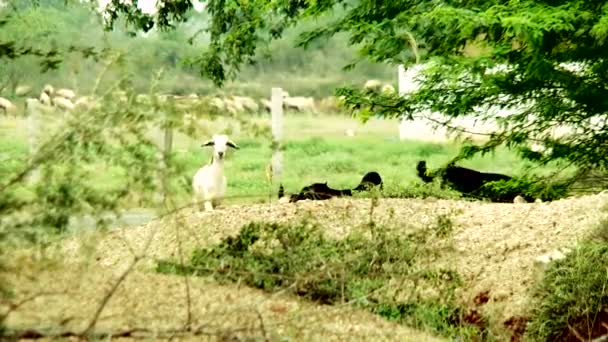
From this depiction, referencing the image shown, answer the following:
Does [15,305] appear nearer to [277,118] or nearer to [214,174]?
[214,174]

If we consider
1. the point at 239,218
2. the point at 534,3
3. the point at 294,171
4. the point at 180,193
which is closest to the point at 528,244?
the point at 534,3

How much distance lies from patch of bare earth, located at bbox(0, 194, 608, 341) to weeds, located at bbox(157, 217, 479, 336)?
109mm

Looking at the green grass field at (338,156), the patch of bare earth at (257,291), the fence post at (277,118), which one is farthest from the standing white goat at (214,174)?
the fence post at (277,118)

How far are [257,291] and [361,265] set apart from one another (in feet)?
3.12

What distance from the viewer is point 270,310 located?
14.1ft

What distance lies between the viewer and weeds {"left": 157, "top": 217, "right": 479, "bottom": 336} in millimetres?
4809

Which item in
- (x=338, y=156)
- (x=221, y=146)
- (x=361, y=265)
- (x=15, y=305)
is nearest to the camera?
(x=15, y=305)

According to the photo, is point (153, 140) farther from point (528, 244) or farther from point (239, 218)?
point (239, 218)

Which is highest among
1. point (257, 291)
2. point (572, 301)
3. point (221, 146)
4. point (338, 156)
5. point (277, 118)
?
point (277, 118)

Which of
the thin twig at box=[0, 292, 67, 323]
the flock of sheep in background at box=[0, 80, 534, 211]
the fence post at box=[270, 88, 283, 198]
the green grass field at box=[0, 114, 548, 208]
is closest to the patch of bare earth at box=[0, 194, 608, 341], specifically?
the thin twig at box=[0, 292, 67, 323]

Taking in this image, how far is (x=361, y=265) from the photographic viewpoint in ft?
17.2

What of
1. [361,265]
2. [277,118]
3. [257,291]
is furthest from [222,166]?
[257,291]

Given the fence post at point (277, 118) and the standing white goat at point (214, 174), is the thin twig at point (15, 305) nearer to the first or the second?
the standing white goat at point (214, 174)

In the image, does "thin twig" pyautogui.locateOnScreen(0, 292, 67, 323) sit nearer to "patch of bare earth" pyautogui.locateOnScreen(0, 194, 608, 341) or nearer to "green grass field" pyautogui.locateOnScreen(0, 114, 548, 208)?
"patch of bare earth" pyautogui.locateOnScreen(0, 194, 608, 341)
